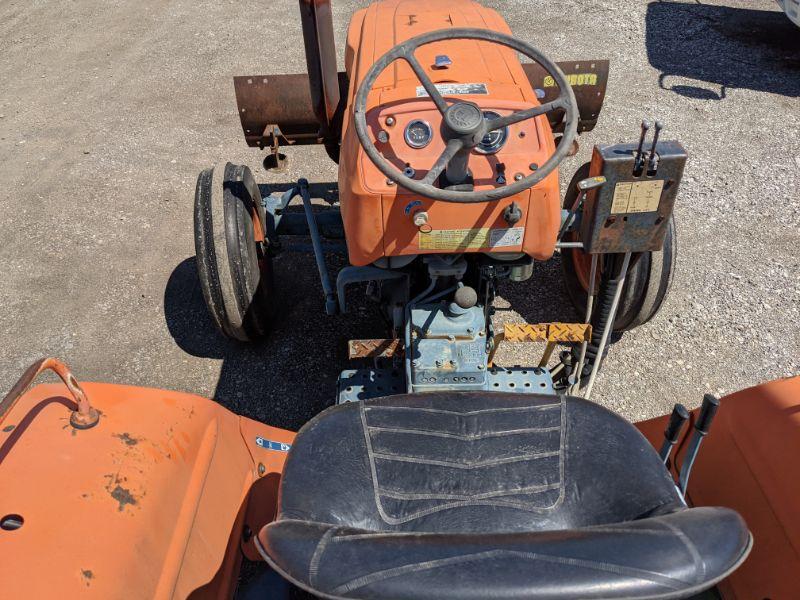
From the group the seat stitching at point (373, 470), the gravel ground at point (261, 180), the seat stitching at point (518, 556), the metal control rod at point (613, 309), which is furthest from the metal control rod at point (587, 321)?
the seat stitching at point (518, 556)

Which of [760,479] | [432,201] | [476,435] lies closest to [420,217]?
[432,201]

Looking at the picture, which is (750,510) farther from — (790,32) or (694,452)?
→ (790,32)

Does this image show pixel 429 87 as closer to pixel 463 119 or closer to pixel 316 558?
pixel 463 119

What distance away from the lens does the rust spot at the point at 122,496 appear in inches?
53.2

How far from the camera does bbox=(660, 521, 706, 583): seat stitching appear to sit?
91cm

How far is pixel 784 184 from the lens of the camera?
3.55 m

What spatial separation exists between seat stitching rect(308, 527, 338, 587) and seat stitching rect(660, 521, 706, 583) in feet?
1.89

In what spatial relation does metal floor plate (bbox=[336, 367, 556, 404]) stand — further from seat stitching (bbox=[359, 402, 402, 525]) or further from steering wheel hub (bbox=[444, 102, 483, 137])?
steering wheel hub (bbox=[444, 102, 483, 137])

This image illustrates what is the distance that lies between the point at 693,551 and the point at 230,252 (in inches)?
74.7

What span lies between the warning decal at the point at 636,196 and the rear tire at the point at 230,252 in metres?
1.42

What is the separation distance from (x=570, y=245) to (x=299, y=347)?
4.45 ft

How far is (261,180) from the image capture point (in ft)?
12.3

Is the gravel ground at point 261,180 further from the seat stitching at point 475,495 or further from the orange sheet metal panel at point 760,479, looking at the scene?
the seat stitching at point 475,495

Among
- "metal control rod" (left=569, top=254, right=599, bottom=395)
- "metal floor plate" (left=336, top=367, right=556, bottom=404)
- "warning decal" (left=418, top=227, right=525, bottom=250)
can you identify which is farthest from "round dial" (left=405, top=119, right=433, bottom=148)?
"metal floor plate" (left=336, top=367, right=556, bottom=404)
